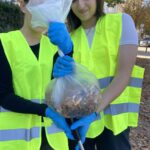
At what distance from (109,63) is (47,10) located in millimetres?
755

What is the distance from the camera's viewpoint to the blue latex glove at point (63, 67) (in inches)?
93.1

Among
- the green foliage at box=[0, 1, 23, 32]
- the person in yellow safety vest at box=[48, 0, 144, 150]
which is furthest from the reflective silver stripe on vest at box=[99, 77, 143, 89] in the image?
the green foliage at box=[0, 1, 23, 32]

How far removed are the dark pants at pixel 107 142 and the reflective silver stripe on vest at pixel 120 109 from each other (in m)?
0.13

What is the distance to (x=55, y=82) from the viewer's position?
7.77 feet

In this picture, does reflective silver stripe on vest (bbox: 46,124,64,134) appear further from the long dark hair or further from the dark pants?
the long dark hair

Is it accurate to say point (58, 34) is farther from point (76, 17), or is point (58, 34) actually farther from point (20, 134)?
point (76, 17)

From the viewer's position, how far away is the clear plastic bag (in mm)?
2342

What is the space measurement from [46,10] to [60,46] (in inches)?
8.0

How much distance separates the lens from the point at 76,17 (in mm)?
3150

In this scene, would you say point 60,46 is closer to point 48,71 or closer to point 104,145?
point 48,71

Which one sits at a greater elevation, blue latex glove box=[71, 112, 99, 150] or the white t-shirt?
the white t-shirt

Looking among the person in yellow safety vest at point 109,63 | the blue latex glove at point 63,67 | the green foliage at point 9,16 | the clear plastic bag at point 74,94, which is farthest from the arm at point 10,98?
the green foliage at point 9,16

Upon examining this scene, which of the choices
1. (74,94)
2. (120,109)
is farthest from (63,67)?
(120,109)

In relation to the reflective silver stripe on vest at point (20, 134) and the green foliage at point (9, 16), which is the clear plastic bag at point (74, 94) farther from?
the green foliage at point (9, 16)
